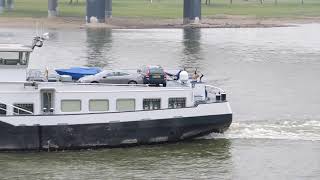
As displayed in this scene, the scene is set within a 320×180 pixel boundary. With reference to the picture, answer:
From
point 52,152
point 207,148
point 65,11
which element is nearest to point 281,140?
point 207,148

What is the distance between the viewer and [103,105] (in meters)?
31.9

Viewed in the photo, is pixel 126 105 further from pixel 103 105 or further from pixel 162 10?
pixel 162 10

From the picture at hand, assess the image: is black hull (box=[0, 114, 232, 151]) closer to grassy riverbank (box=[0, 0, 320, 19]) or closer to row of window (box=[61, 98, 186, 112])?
row of window (box=[61, 98, 186, 112])

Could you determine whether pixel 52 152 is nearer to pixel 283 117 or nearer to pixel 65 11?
pixel 283 117

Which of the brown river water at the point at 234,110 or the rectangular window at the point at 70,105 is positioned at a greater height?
the rectangular window at the point at 70,105

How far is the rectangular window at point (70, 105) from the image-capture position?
31531 millimetres

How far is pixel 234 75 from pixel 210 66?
6672 mm

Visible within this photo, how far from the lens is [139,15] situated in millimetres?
130125

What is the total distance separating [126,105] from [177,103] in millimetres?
2197

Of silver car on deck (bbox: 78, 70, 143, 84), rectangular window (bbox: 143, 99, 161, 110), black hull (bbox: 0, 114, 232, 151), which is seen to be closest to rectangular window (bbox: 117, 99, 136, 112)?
rectangular window (bbox: 143, 99, 161, 110)

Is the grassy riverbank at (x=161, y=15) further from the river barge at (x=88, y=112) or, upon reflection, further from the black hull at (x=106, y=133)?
the black hull at (x=106, y=133)

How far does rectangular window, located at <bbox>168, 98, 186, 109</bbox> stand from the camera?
32656 millimetres

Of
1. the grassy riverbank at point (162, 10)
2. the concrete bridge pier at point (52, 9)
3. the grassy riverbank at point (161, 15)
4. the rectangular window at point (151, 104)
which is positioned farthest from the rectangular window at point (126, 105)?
the grassy riverbank at point (162, 10)

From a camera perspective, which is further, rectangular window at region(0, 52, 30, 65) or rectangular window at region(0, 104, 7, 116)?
rectangular window at region(0, 52, 30, 65)
